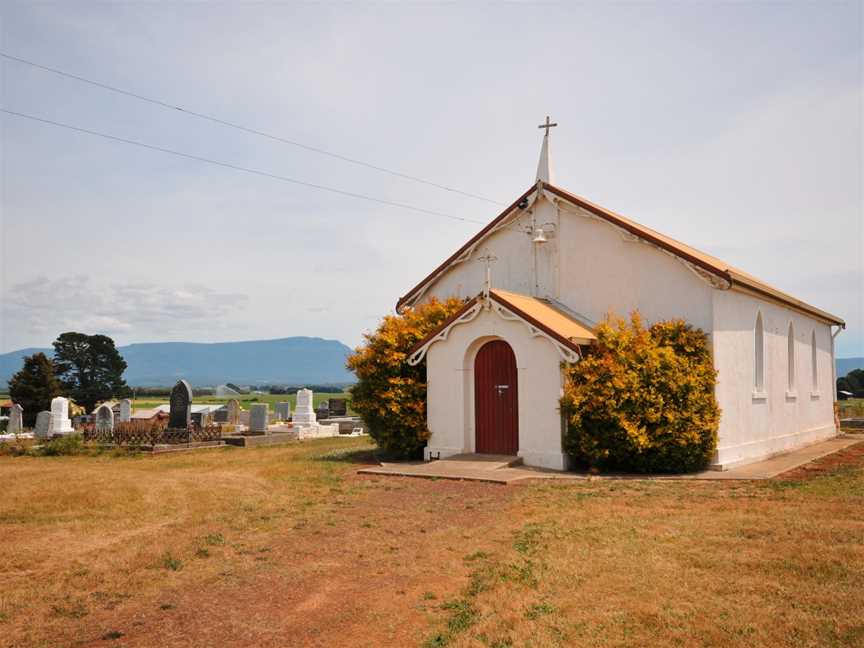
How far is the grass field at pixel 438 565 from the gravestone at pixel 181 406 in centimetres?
1215

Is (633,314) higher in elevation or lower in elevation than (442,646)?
higher

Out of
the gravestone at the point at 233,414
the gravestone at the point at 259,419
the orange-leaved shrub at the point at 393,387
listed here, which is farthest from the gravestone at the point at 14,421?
the orange-leaved shrub at the point at 393,387

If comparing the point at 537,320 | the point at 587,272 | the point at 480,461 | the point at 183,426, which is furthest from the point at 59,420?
the point at 587,272

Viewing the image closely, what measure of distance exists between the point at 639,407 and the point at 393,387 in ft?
20.8

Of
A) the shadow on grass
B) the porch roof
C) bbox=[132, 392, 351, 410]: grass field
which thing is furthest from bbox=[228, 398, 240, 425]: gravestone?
the porch roof

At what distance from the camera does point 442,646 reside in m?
5.93

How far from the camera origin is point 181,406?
26641 mm

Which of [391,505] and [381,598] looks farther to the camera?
[391,505]

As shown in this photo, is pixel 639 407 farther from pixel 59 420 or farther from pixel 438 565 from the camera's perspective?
pixel 59 420

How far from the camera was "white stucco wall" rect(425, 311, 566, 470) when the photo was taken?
1673cm

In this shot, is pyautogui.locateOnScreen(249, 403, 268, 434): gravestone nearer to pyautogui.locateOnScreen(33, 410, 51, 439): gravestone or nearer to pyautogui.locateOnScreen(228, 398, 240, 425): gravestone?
pyautogui.locateOnScreen(228, 398, 240, 425): gravestone

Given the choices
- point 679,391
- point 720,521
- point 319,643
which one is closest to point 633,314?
point 679,391

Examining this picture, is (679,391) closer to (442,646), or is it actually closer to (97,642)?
(442,646)

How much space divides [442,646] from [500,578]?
186 centimetres
